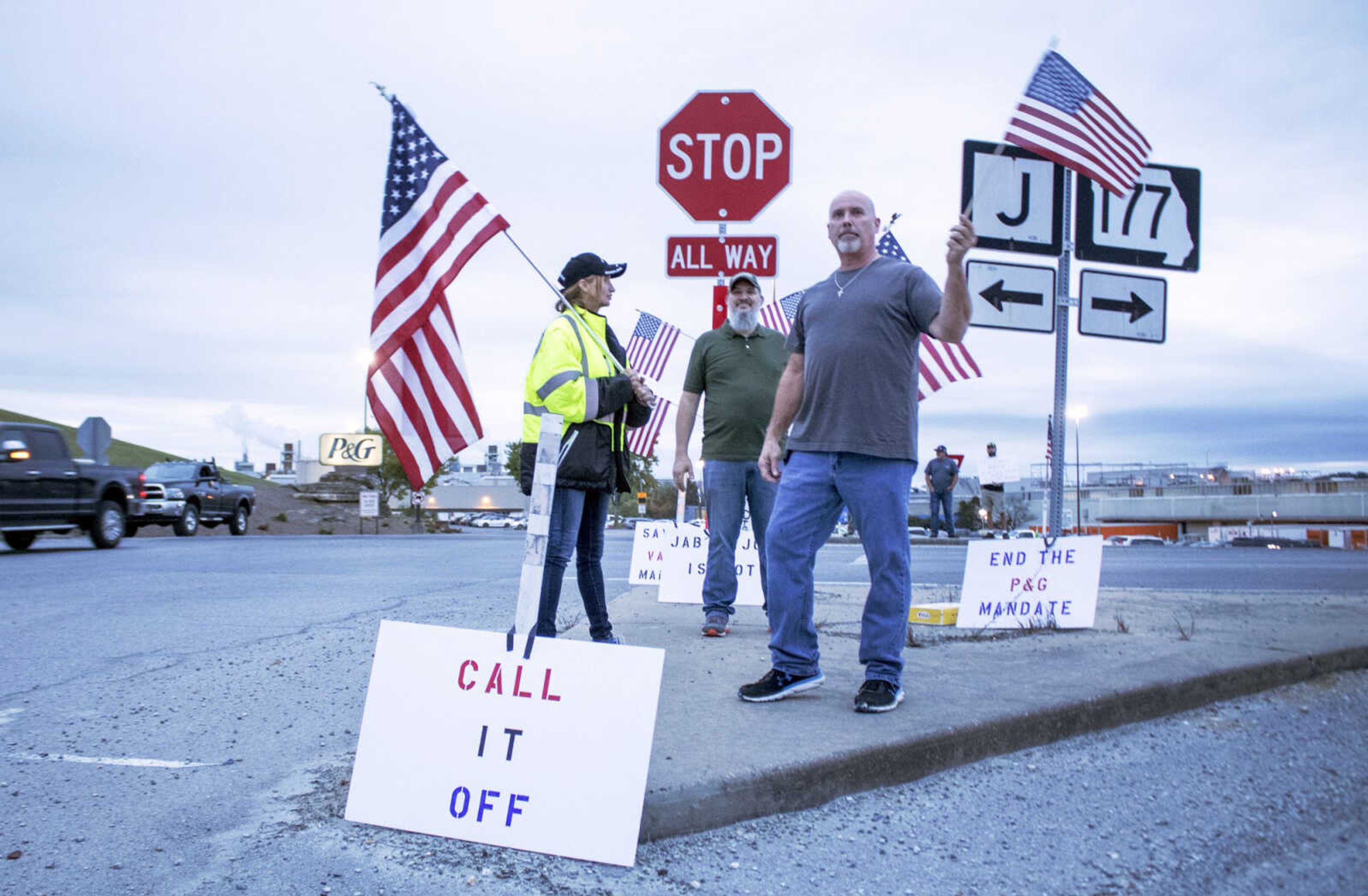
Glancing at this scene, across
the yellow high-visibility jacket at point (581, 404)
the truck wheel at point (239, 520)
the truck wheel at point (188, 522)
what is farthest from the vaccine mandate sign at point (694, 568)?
the truck wheel at point (239, 520)

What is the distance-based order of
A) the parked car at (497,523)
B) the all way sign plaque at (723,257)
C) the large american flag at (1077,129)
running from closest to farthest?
the large american flag at (1077,129) → the all way sign plaque at (723,257) → the parked car at (497,523)

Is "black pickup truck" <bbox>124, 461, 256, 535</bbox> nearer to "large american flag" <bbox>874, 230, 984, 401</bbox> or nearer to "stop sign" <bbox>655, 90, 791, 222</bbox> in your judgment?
"large american flag" <bbox>874, 230, 984, 401</bbox>

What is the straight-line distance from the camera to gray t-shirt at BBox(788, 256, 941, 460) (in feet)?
12.1

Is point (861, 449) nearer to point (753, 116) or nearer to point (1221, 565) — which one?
point (753, 116)

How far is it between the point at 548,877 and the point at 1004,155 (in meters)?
5.29

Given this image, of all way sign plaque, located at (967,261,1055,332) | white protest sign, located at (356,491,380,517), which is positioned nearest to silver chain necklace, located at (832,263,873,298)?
all way sign plaque, located at (967,261,1055,332)

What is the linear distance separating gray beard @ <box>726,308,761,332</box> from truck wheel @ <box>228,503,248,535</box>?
81.6 ft

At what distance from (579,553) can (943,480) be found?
1446 centimetres

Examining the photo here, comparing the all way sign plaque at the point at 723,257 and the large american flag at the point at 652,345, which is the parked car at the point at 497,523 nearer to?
the large american flag at the point at 652,345

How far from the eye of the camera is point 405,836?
2613 millimetres

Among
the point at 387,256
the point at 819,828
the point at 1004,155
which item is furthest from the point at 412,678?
the point at 1004,155

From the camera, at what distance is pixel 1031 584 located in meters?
5.72

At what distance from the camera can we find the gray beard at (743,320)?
5.62 m

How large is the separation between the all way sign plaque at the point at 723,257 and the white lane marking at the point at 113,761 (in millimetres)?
3849
